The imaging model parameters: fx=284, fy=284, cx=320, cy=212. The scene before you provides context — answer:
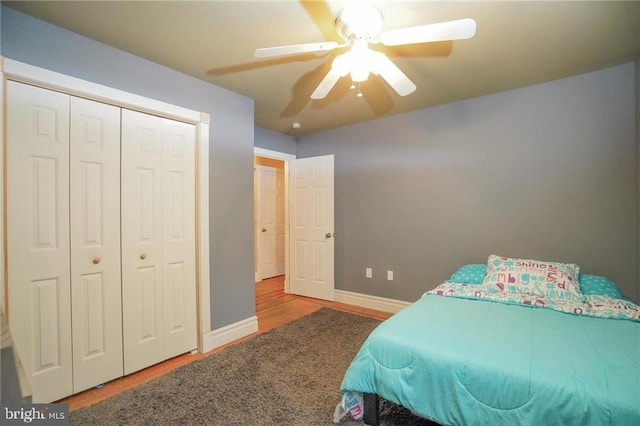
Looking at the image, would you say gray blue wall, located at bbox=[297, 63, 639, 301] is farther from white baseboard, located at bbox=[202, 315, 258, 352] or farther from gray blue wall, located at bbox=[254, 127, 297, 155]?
white baseboard, located at bbox=[202, 315, 258, 352]

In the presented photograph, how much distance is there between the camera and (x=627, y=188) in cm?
232

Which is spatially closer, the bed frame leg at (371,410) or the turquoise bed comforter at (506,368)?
the turquoise bed comforter at (506,368)

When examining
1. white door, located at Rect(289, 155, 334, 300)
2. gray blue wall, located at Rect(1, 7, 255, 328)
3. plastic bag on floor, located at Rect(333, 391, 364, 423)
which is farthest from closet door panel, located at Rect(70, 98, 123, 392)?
white door, located at Rect(289, 155, 334, 300)

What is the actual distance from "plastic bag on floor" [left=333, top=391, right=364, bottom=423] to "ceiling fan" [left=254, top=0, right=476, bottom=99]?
179cm

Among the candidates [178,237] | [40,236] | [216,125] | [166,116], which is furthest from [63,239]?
[216,125]

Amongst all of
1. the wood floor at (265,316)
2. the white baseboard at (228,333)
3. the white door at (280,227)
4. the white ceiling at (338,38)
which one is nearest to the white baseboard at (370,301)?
the wood floor at (265,316)

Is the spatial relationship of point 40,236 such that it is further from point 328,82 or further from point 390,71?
point 390,71

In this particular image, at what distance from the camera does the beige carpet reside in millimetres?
1675

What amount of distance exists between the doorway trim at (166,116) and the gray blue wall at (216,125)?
5 cm

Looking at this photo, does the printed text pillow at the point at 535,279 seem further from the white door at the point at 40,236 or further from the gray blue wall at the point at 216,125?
the white door at the point at 40,236

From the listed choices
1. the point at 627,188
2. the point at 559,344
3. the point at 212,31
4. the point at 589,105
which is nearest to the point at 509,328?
the point at 559,344

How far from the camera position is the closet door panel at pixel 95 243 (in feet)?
6.27

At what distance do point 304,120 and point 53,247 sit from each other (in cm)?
271

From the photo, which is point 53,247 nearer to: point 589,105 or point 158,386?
point 158,386
